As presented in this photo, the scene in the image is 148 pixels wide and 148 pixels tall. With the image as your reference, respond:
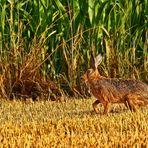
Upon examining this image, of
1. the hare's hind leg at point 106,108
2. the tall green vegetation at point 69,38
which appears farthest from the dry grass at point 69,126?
the tall green vegetation at point 69,38

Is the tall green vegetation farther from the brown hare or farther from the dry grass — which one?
the brown hare

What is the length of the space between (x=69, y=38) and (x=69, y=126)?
3421 mm

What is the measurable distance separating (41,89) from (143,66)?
1465 mm

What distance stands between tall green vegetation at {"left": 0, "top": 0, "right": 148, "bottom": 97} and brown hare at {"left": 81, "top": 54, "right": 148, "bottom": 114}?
1890 millimetres

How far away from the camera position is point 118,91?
28.3ft

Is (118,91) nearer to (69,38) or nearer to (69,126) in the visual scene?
(69,126)

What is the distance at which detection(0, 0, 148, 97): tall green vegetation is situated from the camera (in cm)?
1070

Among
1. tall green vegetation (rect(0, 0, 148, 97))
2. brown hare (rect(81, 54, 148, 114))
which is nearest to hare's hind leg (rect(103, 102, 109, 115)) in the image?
brown hare (rect(81, 54, 148, 114))

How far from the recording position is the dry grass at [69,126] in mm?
6805

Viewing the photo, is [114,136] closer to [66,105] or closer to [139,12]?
[66,105]

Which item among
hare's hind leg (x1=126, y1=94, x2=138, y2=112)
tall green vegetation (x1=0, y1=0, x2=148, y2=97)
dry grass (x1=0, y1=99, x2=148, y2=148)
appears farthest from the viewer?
tall green vegetation (x1=0, y1=0, x2=148, y2=97)

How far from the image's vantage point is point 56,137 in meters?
7.07

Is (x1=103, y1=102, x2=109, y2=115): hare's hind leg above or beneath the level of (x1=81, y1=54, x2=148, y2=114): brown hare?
beneath

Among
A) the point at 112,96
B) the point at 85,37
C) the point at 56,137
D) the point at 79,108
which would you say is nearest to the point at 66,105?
the point at 79,108
